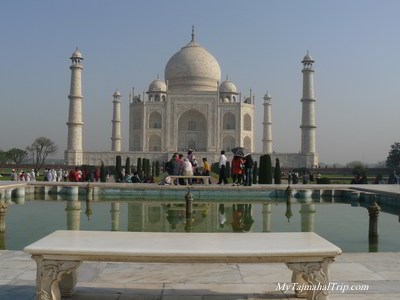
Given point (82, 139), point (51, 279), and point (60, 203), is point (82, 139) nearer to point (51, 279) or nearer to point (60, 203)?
point (60, 203)

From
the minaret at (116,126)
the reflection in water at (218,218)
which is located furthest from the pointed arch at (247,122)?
the reflection in water at (218,218)

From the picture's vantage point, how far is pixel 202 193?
34.7ft

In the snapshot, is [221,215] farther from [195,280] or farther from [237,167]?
[195,280]

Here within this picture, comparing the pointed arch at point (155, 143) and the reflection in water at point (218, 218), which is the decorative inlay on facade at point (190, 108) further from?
the reflection in water at point (218, 218)

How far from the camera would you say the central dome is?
37.1 m

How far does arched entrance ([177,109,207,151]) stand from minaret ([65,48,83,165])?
26.3ft

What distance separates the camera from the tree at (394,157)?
31792 mm

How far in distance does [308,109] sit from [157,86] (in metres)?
12.2

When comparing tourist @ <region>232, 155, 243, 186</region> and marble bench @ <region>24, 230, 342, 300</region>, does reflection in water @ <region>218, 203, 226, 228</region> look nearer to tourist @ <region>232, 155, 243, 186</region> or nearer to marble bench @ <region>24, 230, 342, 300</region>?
tourist @ <region>232, 155, 243, 186</region>

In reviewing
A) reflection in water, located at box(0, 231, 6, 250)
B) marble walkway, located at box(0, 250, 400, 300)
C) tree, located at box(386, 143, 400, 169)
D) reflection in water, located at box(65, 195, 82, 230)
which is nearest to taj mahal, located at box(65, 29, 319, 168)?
tree, located at box(386, 143, 400, 169)

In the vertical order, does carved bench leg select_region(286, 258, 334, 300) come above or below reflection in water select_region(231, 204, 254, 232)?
above

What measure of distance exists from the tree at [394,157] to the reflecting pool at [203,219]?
952 inches

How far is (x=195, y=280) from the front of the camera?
3125mm

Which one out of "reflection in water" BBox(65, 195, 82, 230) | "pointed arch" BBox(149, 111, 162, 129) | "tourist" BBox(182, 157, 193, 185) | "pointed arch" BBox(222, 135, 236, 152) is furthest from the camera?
"pointed arch" BBox(149, 111, 162, 129)
